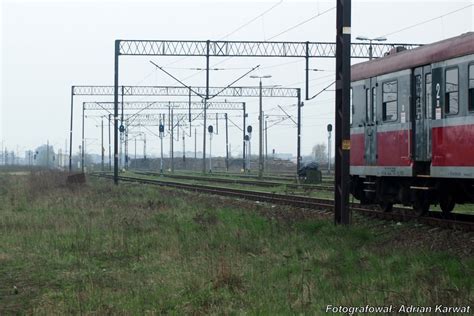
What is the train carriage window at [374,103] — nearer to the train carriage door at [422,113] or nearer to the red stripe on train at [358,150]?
the red stripe on train at [358,150]

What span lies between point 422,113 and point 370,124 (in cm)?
253

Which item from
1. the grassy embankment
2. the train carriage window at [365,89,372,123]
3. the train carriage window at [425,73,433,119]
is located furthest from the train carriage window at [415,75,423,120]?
the grassy embankment

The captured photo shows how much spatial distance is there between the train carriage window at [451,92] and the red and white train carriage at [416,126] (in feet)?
0.07

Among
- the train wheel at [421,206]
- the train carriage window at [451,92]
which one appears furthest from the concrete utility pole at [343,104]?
the train carriage window at [451,92]

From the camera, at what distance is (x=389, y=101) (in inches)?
611

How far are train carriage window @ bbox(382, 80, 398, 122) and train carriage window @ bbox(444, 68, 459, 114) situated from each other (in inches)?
83.1

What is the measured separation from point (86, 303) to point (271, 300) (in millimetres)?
2500

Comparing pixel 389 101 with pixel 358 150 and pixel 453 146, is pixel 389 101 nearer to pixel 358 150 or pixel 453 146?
pixel 358 150

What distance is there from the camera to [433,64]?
44.6 ft

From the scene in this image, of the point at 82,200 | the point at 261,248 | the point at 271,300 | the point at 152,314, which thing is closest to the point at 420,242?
the point at 261,248

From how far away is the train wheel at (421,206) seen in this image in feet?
49.2

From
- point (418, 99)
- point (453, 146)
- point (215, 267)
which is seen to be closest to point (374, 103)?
point (418, 99)

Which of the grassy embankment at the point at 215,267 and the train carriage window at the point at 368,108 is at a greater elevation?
the train carriage window at the point at 368,108

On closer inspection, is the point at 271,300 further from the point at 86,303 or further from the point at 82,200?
the point at 82,200
